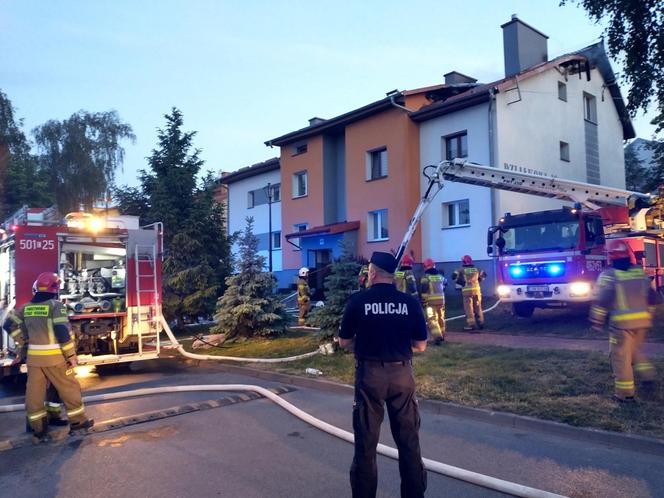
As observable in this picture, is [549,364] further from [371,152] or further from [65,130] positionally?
[65,130]

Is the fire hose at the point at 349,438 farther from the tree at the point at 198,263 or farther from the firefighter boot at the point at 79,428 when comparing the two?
the tree at the point at 198,263

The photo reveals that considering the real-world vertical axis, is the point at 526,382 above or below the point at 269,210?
below

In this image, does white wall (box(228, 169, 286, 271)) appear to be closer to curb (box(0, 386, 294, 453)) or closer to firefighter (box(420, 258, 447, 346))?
firefighter (box(420, 258, 447, 346))

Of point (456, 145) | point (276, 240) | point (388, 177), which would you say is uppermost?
point (456, 145)

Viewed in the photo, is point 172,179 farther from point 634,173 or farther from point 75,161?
point 634,173

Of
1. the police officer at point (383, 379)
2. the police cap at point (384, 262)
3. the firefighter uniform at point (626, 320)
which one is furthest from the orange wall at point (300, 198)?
the police officer at point (383, 379)

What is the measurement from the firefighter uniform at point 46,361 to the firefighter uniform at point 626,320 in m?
5.76

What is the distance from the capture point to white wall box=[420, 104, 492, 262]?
65.3 ft

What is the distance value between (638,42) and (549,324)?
6988 millimetres

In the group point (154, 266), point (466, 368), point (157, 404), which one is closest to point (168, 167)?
point (154, 266)

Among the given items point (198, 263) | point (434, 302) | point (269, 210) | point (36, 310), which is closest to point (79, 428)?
point (36, 310)

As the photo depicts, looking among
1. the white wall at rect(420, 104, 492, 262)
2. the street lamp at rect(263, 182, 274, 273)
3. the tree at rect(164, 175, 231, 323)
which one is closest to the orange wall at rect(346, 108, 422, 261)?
the white wall at rect(420, 104, 492, 262)

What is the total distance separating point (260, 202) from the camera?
31.5 metres

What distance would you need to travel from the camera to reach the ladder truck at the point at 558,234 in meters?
11.9
